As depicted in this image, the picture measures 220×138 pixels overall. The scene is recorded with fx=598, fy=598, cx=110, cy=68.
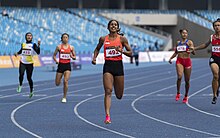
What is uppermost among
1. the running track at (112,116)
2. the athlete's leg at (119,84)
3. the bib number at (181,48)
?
the bib number at (181,48)

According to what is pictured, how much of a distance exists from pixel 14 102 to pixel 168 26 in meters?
50.0

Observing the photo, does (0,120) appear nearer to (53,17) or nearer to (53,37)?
(53,37)

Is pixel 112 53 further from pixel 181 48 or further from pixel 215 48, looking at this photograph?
pixel 181 48

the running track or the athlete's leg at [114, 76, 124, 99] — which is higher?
the athlete's leg at [114, 76, 124, 99]

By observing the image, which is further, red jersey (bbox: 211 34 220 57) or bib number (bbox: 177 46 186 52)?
bib number (bbox: 177 46 186 52)

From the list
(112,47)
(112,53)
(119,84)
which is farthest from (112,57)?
(119,84)

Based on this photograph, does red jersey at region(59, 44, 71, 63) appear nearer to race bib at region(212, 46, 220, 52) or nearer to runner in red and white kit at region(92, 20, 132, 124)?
race bib at region(212, 46, 220, 52)

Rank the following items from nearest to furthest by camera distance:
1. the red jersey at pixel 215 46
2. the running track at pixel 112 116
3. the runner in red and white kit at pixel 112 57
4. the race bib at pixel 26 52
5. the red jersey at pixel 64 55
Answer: the running track at pixel 112 116
the runner in red and white kit at pixel 112 57
the red jersey at pixel 215 46
the red jersey at pixel 64 55
the race bib at pixel 26 52

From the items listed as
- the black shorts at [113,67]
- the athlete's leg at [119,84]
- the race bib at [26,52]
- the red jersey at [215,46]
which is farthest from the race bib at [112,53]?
the race bib at [26,52]

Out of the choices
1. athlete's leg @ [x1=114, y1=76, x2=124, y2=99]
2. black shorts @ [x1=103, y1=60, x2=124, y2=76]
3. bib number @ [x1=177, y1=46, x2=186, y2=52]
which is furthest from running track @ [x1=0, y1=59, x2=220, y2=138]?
bib number @ [x1=177, y1=46, x2=186, y2=52]

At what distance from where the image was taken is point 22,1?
58062 mm

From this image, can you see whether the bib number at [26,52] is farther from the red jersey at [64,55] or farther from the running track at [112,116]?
the red jersey at [64,55]

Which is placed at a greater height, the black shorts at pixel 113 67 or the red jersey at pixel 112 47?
the red jersey at pixel 112 47

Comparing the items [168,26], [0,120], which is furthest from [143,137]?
[168,26]
